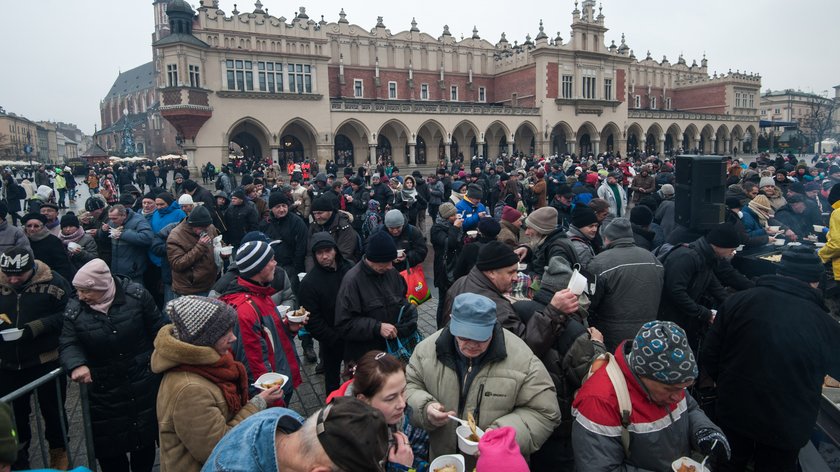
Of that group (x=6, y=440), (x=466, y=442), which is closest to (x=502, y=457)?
(x=466, y=442)

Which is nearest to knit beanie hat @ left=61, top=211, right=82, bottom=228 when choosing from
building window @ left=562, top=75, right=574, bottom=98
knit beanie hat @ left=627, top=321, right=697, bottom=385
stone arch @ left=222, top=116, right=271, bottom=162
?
knit beanie hat @ left=627, top=321, right=697, bottom=385

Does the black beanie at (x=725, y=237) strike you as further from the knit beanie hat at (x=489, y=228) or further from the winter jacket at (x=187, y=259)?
the winter jacket at (x=187, y=259)

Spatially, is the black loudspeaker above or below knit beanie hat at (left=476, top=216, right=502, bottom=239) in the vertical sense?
above

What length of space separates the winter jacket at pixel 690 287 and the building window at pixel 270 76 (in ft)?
94.8

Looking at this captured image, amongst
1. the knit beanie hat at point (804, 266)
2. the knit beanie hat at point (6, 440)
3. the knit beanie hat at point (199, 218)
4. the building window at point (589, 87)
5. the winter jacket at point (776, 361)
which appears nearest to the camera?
the knit beanie hat at point (6, 440)

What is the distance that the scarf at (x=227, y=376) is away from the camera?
90.0 inches

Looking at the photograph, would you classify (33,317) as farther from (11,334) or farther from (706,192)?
(706,192)

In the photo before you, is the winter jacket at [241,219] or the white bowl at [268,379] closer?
the white bowl at [268,379]

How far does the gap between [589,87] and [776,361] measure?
42.3 metres

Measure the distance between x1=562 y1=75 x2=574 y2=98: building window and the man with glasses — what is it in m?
40.7

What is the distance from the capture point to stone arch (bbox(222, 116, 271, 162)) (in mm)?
28625

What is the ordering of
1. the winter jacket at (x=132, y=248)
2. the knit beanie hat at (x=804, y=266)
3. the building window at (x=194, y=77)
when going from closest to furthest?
the knit beanie hat at (x=804, y=266)
the winter jacket at (x=132, y=248)
the building window at (x=194, y=77)

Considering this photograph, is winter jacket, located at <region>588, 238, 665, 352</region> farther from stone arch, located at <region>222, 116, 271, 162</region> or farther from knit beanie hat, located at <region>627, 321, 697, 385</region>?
stone arch, located at <region>222, 116, 271, 162</region>

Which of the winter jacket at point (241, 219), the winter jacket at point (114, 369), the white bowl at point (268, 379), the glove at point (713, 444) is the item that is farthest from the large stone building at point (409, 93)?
the glove at point (713, 444)
